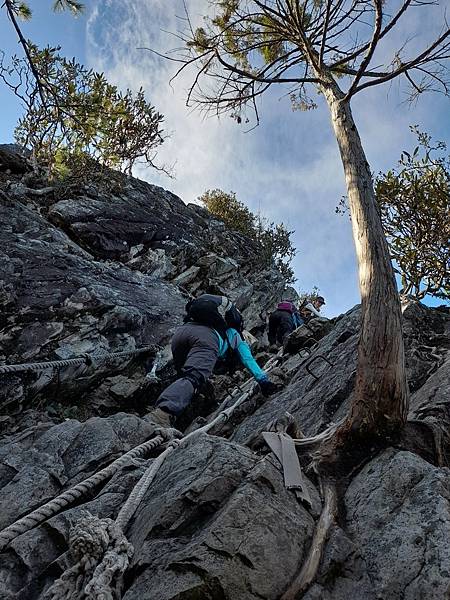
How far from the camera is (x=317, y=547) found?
98.1 inches

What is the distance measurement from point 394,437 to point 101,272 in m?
8.33

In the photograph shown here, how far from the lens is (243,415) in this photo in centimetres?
695

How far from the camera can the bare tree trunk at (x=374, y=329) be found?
10.9ft

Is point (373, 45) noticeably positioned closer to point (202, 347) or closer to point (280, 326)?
point (202, 347)

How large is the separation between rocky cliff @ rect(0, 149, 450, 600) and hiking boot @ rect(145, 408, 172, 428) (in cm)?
54

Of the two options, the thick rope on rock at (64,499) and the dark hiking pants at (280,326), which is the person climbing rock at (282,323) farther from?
the thick rope on rock at (64,499)

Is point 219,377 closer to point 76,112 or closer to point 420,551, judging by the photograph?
point 76,112

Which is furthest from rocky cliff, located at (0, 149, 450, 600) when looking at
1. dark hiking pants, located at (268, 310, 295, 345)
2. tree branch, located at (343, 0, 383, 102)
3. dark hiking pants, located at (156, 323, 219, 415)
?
tree branch, located at (343, 0, 383, 102)

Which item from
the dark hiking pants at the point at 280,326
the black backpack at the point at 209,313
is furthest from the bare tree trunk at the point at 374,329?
the dark hiking pants at the point at 280,326

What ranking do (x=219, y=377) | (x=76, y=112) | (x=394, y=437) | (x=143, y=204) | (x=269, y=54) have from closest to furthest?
(x=394, y=437), (x=76, y=112), (x=269, y=54), (x=219, y=377), (x=143, y=204)

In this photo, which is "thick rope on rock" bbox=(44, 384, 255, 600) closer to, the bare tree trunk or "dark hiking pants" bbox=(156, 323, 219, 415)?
the bare tree trunk

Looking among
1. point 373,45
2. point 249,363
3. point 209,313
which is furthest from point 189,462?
point 373,45

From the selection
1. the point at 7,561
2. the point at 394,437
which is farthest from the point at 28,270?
the point at 394,437

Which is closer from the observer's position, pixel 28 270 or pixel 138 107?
pixel 28 270
